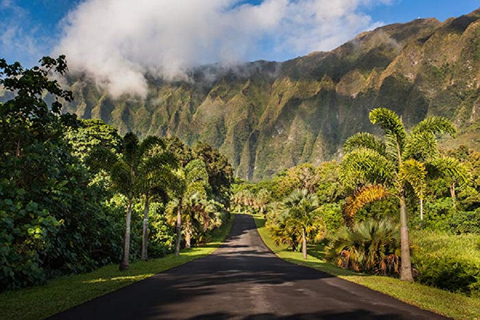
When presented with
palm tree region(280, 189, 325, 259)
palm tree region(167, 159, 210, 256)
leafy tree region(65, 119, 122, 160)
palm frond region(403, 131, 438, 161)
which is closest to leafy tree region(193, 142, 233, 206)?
palm tree region(167, 159, 210, 256)

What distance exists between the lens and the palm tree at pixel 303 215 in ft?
113

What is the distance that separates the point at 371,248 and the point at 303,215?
1555cm

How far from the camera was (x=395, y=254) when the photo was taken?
19.1 meters

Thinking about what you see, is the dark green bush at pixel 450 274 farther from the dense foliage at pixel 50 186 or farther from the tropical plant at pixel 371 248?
the dense foliage at pixel 50 186

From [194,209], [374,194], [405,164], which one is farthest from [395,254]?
[194,209]

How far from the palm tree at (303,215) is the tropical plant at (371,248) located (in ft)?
40.8

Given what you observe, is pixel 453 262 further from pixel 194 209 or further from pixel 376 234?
pixel 194 209

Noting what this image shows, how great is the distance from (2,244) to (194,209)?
3181cm

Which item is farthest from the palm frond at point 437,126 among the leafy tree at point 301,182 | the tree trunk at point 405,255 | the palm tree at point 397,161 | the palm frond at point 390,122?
the leafy tree at point 301,182

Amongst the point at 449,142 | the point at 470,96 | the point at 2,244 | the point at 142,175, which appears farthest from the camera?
the point at 470,96

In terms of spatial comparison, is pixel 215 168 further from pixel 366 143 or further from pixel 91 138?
pixel 366 143

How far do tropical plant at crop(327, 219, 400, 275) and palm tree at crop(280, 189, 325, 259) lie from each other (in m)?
12.4

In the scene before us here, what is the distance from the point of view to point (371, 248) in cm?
1994

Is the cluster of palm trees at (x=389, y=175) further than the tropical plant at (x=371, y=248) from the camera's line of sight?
No
